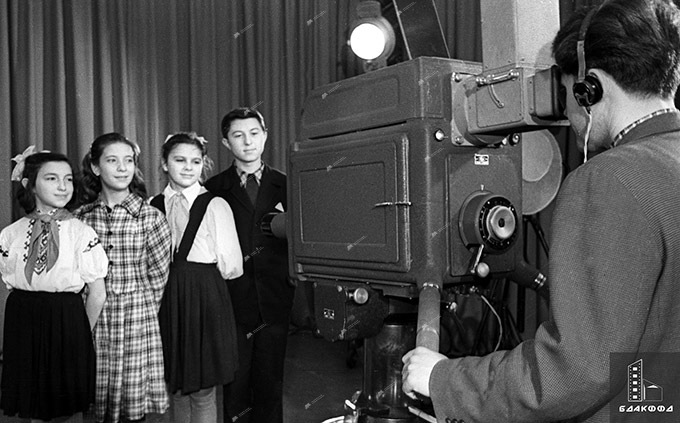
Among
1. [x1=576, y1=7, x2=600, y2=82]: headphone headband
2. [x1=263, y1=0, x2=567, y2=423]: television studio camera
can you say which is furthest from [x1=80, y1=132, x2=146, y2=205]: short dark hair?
[x1=576, y1=7, x2=600, y2=82]: headphone headband

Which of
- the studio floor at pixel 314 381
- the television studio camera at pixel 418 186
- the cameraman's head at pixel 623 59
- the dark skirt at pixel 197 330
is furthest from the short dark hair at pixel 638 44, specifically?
the studio floor at pixel 314 381

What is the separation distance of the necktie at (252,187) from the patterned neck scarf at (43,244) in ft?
2.12

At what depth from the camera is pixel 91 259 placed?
6.94 ft

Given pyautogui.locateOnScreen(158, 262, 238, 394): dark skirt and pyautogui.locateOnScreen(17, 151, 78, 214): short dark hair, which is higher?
pyautogui.locateOnScreen(17, 151, 78, 214): short dark hair

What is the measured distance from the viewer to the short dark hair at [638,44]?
79 centimetres

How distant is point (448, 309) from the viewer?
4.19ft

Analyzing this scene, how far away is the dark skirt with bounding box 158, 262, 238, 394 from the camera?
2.23m

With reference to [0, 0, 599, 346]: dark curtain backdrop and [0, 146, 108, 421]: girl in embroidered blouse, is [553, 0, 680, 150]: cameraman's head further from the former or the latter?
[0, 0, 599, 346]: dark curtain backdrop

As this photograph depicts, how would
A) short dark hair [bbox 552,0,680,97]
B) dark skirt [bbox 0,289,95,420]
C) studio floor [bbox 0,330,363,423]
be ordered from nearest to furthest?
short dark hair [bbox 552,0,680,97] → dark skirt [bbox 0,289,95,420] → studio floor [bbox 0,330,363,423]

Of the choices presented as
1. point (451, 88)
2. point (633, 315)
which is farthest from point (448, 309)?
point (633, 315)

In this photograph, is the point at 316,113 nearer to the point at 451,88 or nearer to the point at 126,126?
the point at 451,88

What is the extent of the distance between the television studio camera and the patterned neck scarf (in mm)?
1182

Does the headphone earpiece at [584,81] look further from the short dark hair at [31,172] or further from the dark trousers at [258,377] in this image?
the short dark hair at [31,172]

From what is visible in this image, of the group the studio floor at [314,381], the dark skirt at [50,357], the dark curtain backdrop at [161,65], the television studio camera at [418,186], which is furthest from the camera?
the dark curtain backdrop at [161,65]
